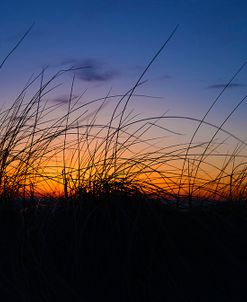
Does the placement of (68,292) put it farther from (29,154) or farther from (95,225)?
(29,154)

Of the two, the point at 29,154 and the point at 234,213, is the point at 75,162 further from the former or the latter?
the point at 234,213

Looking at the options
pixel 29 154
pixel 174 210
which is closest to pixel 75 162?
pixel 29 154

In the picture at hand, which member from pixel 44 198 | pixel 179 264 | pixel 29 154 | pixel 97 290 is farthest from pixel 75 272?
pixel 29 154

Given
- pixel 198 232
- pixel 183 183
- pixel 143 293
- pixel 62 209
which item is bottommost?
pixel 143 293

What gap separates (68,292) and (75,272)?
0.31 ft

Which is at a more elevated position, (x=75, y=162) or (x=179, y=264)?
(x=75, y=162)

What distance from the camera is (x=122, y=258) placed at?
134cm

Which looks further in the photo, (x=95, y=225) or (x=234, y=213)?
(x=234, y=213)

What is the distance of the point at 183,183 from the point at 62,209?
69 centimetres

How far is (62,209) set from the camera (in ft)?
5.47

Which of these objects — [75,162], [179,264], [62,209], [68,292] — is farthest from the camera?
[75,162]

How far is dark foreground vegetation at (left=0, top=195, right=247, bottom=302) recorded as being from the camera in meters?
1.24

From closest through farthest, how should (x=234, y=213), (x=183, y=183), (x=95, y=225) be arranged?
1. (x=95, y=225)
2. (x=234, y=213)
3. (x=183, y=183)

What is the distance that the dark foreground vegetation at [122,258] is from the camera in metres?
1.24
